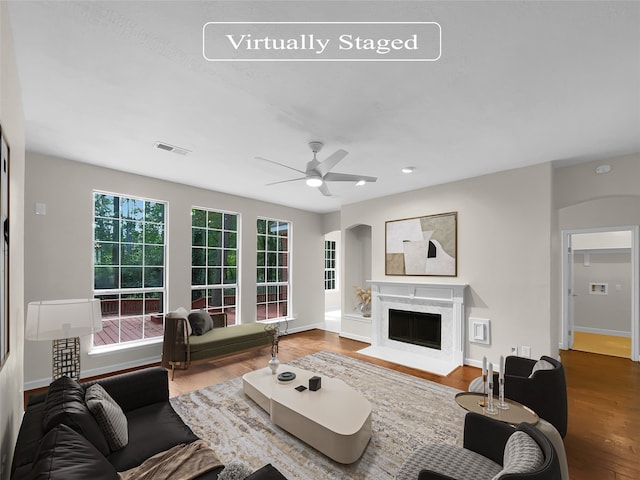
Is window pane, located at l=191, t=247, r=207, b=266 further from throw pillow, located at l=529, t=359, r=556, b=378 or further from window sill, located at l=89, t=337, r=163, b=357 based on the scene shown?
throw pillow, located at l=529, t=359, r=556, b=378

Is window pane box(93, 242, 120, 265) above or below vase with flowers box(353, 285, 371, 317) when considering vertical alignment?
above

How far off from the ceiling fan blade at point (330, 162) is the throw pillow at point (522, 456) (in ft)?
7.38

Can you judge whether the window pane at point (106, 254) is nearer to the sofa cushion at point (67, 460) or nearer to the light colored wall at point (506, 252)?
the sofa cushion at point (67, 460)

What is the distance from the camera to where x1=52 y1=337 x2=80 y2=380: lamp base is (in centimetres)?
252

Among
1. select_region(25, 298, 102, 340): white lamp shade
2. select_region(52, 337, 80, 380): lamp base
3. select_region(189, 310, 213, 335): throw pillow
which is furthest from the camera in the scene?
select_region(189, 310, 213, 335): throw pillow

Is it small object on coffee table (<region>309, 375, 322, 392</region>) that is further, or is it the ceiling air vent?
the ceiling air vent

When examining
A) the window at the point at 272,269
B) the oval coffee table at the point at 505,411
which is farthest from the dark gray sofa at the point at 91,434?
the window at the point at 272,269

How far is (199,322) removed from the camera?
4648 millimetres

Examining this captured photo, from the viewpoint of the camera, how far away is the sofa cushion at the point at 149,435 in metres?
1.76

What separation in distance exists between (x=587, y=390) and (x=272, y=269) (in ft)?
17.1

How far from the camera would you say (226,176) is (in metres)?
4.55

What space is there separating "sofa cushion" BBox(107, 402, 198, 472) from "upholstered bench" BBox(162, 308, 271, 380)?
1727 mm

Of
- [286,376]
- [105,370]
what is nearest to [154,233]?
[105,370]

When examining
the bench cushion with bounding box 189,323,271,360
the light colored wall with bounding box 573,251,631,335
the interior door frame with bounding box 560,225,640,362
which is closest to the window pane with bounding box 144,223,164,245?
the bench cushion with bounding box 189,323,271,360
